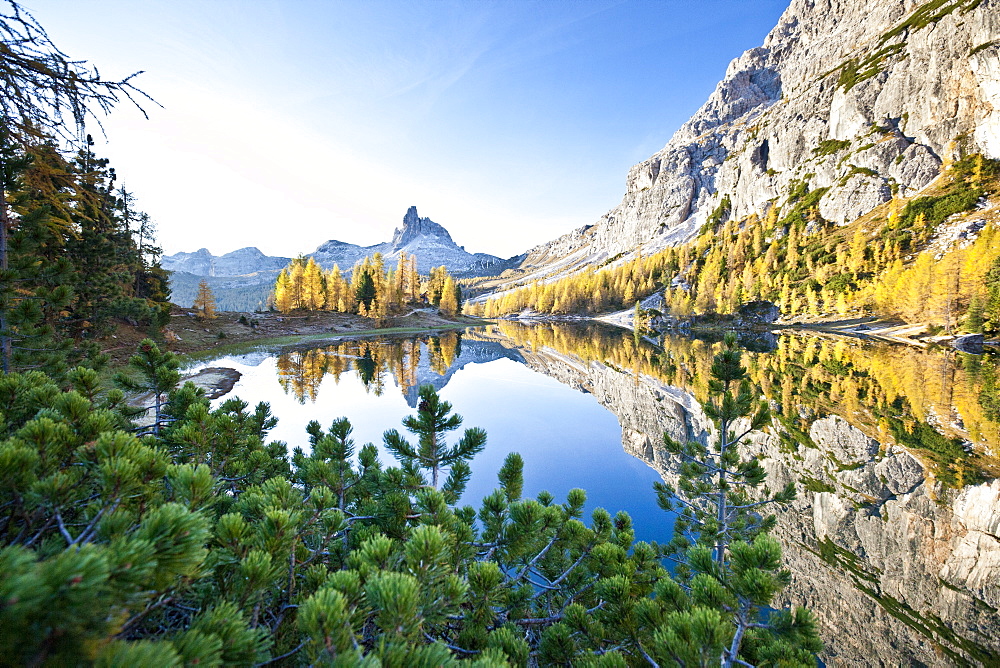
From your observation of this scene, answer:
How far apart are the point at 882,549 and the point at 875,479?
10.8ft

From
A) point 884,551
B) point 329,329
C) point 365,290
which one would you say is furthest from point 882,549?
point 365,290

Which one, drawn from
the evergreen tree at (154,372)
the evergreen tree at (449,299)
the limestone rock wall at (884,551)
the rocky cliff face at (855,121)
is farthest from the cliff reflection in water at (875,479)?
the rocky cliff face at (855,121)

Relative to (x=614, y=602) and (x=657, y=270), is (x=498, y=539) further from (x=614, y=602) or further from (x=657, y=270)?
(x=657, y=270)

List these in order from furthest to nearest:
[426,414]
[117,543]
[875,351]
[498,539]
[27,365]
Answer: [875,351], [27,365], [426,414], [498,539], [117,543]

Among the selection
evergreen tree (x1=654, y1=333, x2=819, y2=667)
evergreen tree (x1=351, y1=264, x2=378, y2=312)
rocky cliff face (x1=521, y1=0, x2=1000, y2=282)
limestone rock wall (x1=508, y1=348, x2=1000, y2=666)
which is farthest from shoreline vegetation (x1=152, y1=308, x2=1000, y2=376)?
rocky cliff face (x1=521, y1=0, x2=1000, y2=282)

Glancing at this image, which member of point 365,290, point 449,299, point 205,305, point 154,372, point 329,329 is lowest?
point 329,329

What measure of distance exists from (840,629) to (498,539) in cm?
640

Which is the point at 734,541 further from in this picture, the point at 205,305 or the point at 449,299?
the point at 449,299

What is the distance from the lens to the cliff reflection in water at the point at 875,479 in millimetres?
5301

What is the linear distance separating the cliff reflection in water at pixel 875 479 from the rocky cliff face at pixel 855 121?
7838 centimetres

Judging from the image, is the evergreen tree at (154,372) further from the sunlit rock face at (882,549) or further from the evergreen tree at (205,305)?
the evergreen tree at (205,305)

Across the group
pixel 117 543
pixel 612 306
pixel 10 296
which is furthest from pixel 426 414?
pixel 612 306

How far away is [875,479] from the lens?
30.0 ft

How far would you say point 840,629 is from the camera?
209 inches
